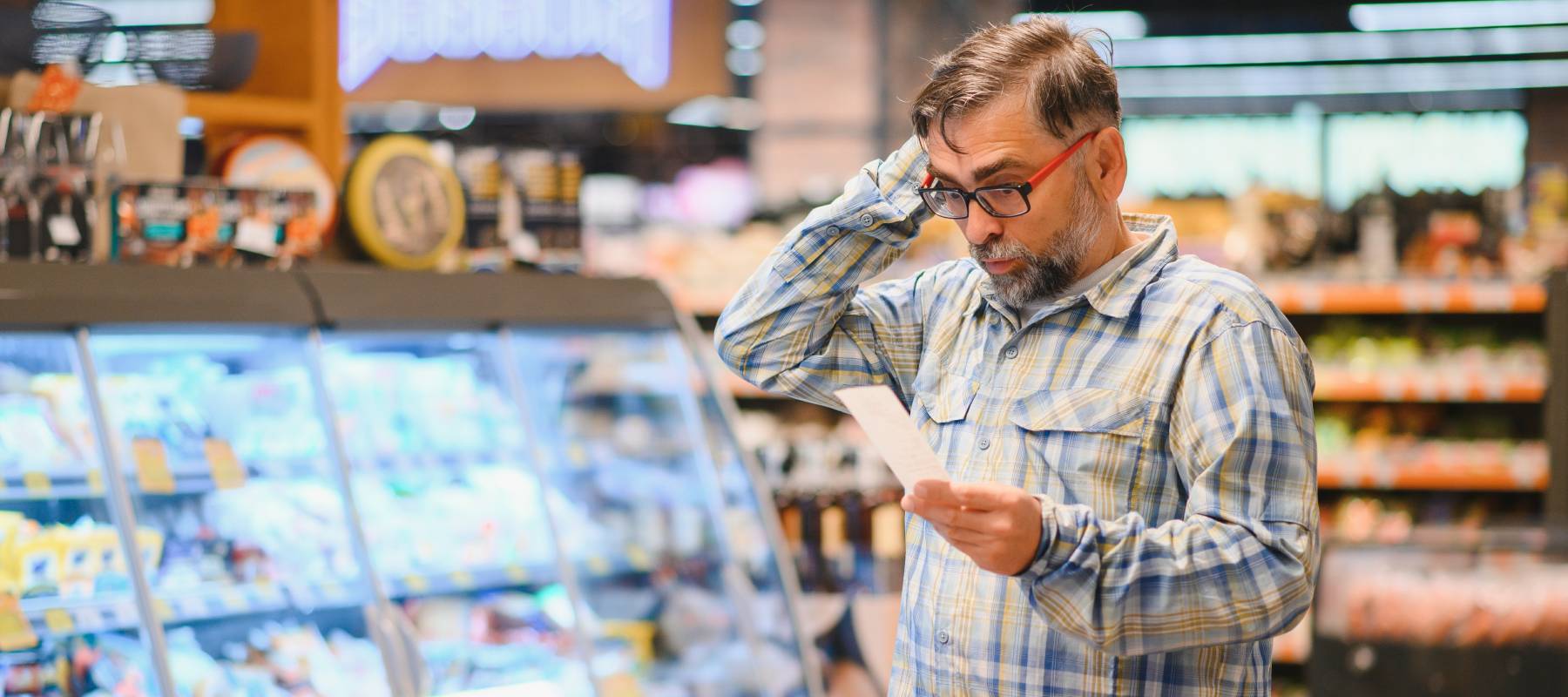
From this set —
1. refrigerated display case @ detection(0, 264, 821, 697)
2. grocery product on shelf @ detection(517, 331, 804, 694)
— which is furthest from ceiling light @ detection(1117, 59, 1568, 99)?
refrigerated display case @ detection(0, 264, 821, 697)

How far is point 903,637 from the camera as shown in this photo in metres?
1.64

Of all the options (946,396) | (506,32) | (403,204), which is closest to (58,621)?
(403,204)

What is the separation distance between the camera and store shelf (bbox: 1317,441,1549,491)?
510 cm

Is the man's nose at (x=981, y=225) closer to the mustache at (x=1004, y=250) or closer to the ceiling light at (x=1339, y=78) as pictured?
the mustache at (x=1004, y=250)

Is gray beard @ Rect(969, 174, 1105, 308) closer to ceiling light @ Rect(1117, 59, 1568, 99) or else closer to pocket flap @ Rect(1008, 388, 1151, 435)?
pocket flap @ Rect(1008, 388, 1151, 435)

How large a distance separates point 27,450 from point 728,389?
3.29 metres

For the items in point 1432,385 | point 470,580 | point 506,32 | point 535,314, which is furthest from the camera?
point 506,32

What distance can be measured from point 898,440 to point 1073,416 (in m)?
0.26

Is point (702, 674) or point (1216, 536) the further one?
point (702, 674)

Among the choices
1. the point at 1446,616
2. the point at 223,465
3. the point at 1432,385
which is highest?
the point at 223,465

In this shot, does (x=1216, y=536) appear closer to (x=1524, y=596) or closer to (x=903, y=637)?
(x=903, y=637)

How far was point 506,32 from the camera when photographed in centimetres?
527

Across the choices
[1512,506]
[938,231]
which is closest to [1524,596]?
[1512,506]

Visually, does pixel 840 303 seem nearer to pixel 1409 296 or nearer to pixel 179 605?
pixel 179 605
